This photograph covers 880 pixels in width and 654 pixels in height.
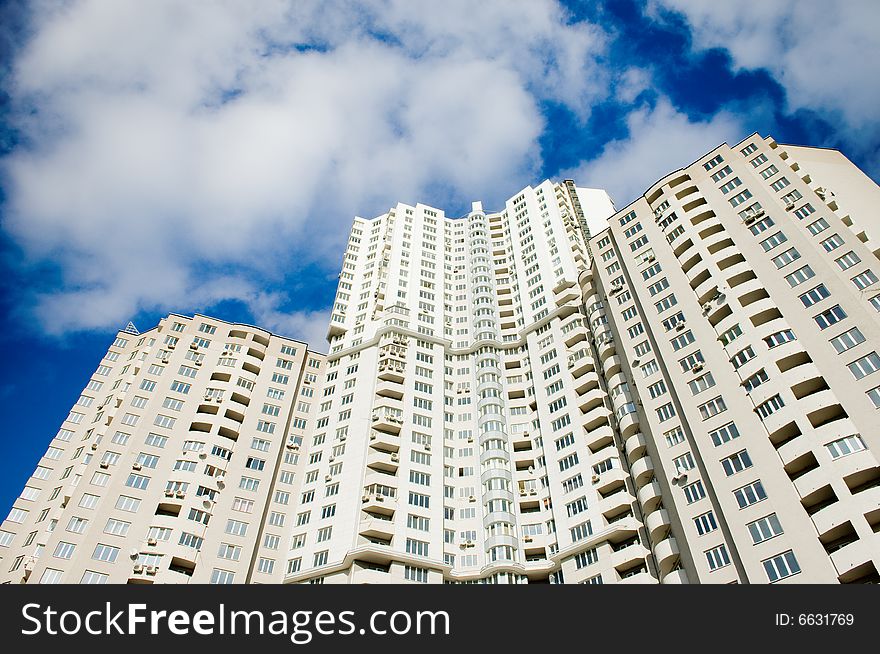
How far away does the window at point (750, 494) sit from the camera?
4362 centimetres

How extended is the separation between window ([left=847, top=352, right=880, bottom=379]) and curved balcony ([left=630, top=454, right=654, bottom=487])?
1672 centimetres

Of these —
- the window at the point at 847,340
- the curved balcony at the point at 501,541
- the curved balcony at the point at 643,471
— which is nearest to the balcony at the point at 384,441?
the curved balcony at the point at 501,541

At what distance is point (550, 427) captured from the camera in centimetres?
6756

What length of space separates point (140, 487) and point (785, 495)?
174 feet

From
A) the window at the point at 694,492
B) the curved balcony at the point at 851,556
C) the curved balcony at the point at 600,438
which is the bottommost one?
the curved balcony at the point at 851,556

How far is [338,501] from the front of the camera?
202ft

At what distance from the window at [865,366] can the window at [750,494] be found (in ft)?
33.3

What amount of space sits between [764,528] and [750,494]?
2679mm

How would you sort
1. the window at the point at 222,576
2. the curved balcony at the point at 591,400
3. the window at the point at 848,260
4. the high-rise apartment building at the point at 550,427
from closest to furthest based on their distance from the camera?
1. the high-rise apartment building at the point at 550,427
2. the window at the point at 848,260
3. the window at the point at 222,576
4. the curved balcony at the point at 591,400

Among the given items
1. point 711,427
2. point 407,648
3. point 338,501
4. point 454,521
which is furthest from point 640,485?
point 407,648

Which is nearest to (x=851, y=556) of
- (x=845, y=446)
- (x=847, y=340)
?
(x=845, y=446)

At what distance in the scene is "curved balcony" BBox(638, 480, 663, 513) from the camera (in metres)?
52.5

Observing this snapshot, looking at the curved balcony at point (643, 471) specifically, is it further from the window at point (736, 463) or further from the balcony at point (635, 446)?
the window at point (736, 463)

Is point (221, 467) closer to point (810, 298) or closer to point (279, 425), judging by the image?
point (279, 425)
